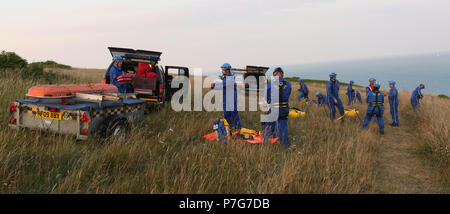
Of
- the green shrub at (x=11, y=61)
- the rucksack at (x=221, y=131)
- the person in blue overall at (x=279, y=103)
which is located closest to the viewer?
the rucksack at (x=221, y=131)

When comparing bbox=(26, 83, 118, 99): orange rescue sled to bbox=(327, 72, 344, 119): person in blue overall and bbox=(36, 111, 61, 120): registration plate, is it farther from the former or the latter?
bbox=(327, 72, 344, 119): person in blue overall

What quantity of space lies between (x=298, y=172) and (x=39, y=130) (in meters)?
4.81

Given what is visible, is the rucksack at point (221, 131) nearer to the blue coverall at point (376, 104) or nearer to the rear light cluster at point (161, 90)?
the rear light cluster at point (161, 90)

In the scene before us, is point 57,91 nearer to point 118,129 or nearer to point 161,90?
point 118,129

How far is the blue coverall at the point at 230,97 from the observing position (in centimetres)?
641

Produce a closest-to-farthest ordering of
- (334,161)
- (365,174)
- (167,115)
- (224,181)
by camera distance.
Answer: (224,181) < (365,174) < (334,161) < (167,115)

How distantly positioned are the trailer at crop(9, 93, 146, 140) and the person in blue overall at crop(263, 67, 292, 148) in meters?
3.40

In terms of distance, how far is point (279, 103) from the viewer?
19.4ft

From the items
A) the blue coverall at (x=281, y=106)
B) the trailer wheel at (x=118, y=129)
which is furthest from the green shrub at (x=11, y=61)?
the blue coverall at (x=281, y=106)

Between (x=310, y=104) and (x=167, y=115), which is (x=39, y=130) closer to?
(x=167, y=115)

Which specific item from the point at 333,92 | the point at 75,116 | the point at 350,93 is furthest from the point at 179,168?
the point at 350,93

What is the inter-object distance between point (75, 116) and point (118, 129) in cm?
84
